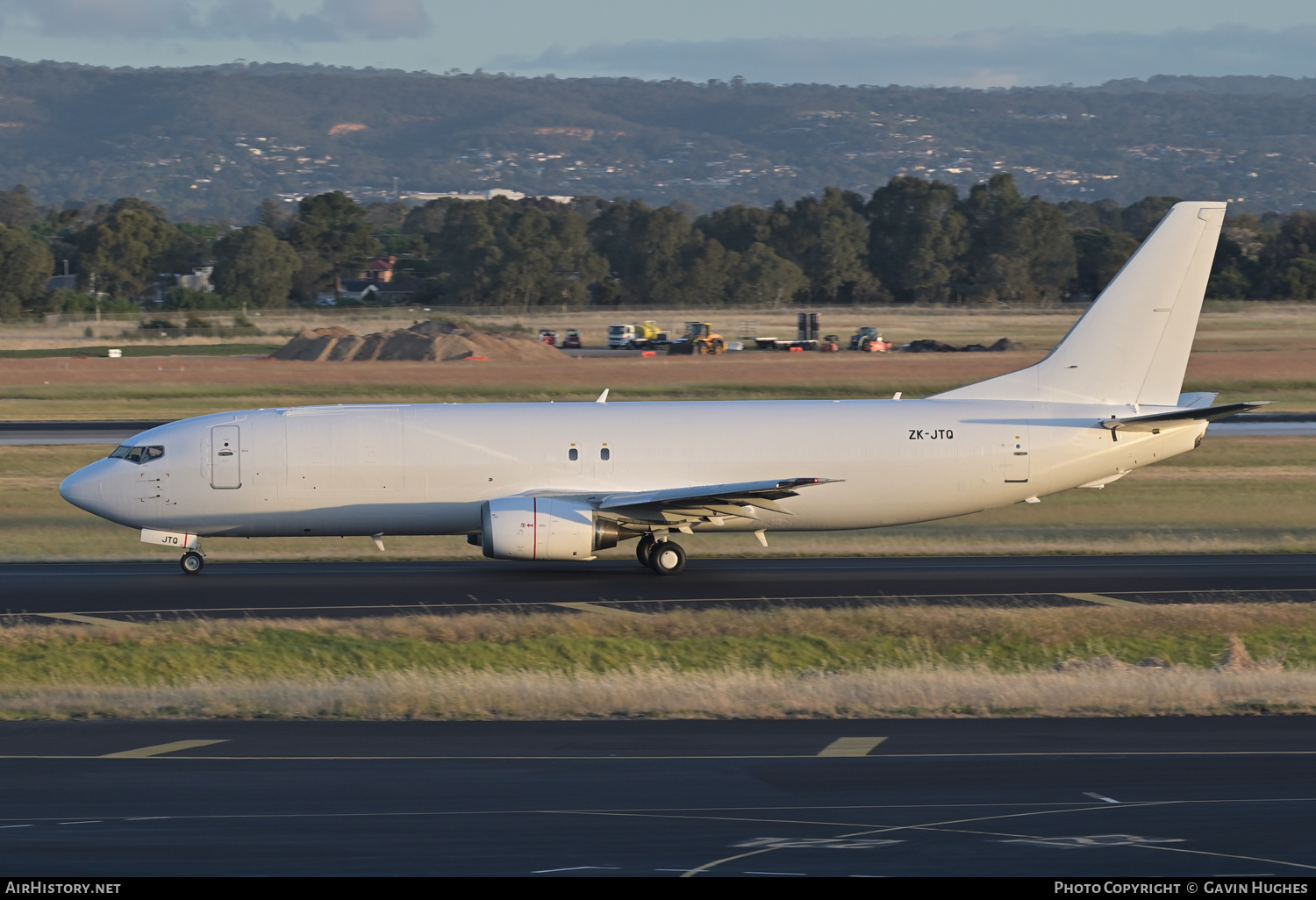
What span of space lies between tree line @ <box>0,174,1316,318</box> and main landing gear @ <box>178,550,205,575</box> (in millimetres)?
119068

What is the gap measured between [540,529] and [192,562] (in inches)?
301

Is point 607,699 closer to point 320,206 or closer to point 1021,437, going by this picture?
point 1021,437

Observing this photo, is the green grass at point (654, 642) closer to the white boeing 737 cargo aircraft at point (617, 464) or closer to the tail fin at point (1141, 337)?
the white boeing 737 cargo aircraft at point (617, 464)

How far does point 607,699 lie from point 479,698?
1.61 metres

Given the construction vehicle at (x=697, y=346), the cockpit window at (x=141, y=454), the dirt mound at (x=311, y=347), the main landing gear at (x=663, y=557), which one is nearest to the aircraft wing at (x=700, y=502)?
the main landing gear at (x=663, y=557)

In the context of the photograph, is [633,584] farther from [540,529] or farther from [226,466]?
[226,466]

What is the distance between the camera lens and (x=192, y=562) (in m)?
29.8

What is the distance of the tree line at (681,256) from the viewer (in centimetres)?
15538

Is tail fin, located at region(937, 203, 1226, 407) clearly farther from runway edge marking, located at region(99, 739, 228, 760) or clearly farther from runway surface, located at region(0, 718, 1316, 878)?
runway edge marking, located at region(99, 739, 228, 760)

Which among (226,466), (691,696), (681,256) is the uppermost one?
(681,256)

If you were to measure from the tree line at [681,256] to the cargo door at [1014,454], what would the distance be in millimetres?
124073

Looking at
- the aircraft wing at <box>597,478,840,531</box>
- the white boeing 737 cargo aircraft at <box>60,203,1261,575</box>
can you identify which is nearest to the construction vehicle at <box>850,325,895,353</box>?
the white boeing 737 cargo aircraft at <box>60,203,1261,575</box>

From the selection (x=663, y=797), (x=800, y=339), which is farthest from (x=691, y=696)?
(x=800, y=339)

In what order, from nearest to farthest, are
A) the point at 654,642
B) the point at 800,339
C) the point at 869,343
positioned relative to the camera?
the point at 654,642 → the point at 869,343 → the point at 800,339
